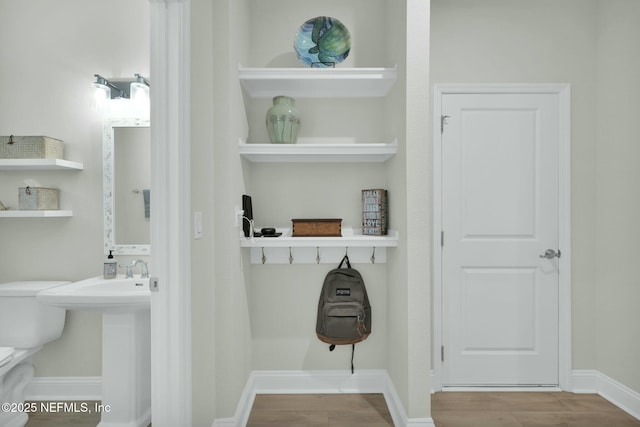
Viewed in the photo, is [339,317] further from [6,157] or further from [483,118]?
[6,157]

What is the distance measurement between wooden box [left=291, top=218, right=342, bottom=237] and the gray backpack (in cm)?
31

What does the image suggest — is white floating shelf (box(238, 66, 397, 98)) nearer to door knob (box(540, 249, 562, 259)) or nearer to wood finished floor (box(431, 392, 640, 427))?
door knob (box(540, 249, 562, 259))

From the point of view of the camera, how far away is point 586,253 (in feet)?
8.32

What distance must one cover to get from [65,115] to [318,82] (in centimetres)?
168

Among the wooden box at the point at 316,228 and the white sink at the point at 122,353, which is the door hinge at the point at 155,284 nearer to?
the white sink at the point at 122,353

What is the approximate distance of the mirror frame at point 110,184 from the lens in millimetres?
2473

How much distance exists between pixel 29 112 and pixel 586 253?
3793 millimetres

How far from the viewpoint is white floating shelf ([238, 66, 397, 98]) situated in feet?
7.07

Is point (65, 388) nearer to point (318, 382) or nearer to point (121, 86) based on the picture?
point (318, 382)

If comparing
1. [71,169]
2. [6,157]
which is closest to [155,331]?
[71,169]

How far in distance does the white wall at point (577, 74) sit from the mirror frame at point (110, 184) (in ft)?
6.75

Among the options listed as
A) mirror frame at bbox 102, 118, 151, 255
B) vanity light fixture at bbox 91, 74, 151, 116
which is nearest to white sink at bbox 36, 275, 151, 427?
mirror frame at bbox 102, 118, 151, 255

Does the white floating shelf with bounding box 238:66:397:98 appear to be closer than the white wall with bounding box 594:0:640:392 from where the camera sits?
Yes

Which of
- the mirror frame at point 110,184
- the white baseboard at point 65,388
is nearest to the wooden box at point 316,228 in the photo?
the mirror frame at point 110,184
